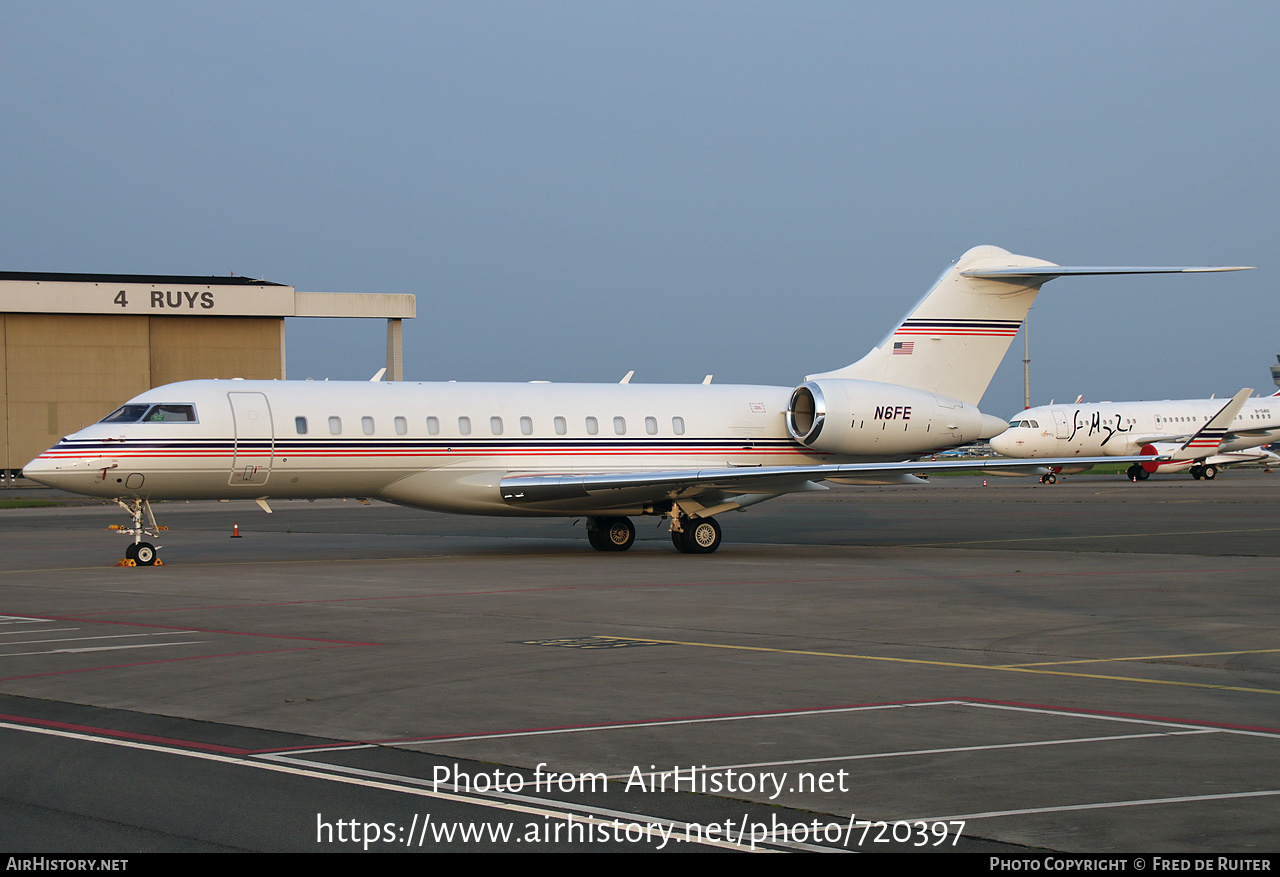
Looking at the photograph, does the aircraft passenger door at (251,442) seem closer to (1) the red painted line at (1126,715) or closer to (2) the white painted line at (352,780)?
(2) the white painted line at (352,780)

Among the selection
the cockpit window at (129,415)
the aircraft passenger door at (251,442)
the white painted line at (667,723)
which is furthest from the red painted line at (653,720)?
the cockpit window at (129,415)

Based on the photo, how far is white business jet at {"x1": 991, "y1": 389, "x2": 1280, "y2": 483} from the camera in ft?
186

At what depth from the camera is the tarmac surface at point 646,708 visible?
577cm

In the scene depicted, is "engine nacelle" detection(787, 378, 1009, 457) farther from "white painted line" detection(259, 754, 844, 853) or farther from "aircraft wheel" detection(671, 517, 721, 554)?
"white painted line" detection(259, 754, 844, 853)

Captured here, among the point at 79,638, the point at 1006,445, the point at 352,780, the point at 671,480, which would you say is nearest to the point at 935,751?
the point at 352,780

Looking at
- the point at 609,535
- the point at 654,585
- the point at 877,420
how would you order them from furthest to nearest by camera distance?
the point at 609,535 < the point at 877,420 < the point at 654,585

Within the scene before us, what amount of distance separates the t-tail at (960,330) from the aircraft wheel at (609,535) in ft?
16.4

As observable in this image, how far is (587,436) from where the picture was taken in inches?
914

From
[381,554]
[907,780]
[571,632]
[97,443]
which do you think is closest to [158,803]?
[907,780]

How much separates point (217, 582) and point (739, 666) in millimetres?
10510

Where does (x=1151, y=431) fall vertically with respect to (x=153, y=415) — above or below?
below

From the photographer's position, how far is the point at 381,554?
2370 cm

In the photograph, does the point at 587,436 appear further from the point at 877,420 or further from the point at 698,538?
the point at 877,420

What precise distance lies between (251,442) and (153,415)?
1.65 meters
